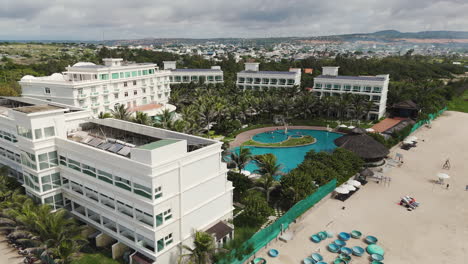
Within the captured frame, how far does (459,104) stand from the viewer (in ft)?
311

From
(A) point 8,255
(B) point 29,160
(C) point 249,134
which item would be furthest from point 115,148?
(C) point 249,134

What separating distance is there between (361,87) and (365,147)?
34.6 metres

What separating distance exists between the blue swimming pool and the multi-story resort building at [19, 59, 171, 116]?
69.1 feet

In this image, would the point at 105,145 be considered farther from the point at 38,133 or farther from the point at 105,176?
the point at 38,133

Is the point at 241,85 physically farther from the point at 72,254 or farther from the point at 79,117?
the point at 72,254

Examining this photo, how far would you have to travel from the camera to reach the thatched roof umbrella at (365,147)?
42.8 meters

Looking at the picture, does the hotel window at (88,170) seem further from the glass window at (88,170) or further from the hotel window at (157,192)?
the hotel window at (157,192)

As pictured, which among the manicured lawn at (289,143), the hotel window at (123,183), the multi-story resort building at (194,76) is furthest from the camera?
the multi-story resort building at (194,76)

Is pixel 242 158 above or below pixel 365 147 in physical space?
above

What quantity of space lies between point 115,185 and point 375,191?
30.7 metres

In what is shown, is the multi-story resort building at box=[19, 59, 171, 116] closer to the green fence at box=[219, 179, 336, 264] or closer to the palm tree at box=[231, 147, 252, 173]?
the palm tree at box=[231, 147, 252, 173]

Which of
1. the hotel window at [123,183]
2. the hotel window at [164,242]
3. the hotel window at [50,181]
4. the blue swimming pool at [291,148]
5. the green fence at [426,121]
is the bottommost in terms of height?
the blue swimming pool at [291,148]

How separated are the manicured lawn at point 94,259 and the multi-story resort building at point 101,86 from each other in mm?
26927

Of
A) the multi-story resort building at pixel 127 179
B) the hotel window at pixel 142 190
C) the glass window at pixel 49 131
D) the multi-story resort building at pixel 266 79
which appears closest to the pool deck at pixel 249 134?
the multi-story resort building at pixel 266 79
